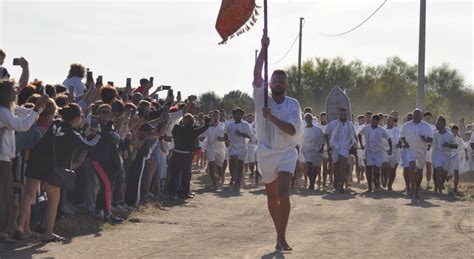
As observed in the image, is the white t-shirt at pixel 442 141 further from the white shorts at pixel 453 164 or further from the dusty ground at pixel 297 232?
the dusty ground at pixel 297 232

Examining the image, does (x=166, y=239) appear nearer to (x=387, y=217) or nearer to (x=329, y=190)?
(x=387, y=217)

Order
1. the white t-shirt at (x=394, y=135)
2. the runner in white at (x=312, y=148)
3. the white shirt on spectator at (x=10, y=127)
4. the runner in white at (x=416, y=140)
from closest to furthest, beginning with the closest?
1. the white shirt on spectator at (x=10, y=127)
2. the runner in white at (x=416, y=140)
3. the runner in white at (x=312, y=148)
4. the white t-shirt at (x=394, y=135)

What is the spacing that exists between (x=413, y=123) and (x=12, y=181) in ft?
40.7

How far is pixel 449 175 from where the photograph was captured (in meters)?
22.5

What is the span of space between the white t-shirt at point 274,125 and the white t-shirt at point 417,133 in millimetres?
10311

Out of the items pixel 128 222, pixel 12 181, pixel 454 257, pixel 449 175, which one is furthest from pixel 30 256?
pixel 449 175

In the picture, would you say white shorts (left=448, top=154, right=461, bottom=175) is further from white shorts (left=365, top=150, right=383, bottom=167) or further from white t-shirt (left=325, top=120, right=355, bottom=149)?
white t-shirt (left=325, top=120, right=355, bottom=149)

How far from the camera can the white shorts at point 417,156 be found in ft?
69.2

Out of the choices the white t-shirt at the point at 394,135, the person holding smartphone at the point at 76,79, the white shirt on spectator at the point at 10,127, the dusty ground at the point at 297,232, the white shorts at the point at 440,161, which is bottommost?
the dusty ground at the point at 297,232

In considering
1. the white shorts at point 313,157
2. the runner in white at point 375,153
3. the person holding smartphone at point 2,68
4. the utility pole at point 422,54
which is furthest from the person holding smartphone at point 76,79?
the utility pole at point 422,54

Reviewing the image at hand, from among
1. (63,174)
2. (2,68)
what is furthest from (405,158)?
(63,174)

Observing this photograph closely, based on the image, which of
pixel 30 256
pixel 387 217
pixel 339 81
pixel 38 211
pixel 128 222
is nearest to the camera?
pixel 30 256

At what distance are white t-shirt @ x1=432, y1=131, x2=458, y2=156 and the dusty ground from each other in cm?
253

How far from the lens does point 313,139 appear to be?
76.1ft
